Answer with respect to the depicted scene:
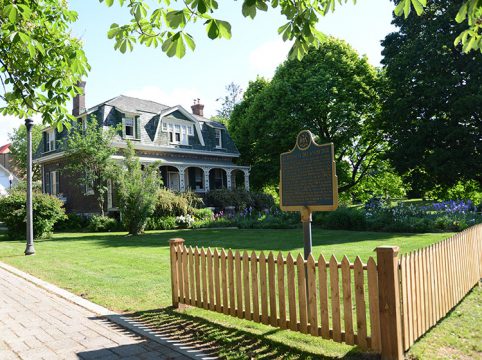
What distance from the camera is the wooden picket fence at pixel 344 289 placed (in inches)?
163

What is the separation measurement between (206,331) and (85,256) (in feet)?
26.8

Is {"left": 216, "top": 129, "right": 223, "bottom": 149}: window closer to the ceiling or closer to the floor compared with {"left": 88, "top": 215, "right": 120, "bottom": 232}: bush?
closer to the ceiling

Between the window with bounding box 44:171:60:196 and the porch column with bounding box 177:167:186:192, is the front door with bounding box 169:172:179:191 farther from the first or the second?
the window with bounding box 44:171:60:196

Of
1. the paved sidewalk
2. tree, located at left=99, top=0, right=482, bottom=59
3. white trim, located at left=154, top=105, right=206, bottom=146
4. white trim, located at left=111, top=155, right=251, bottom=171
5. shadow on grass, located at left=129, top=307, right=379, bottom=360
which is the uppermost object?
white trim, located at left=154, top=105, right=206, bottom=146

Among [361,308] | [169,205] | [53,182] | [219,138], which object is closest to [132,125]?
[169,205]

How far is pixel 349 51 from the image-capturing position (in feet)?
110

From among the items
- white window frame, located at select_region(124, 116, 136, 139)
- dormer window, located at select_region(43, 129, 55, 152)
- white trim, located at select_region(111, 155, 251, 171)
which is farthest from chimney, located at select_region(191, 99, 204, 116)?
dormer window, located at select_region(43, 129, 55, 152)

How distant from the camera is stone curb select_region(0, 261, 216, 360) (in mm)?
4676

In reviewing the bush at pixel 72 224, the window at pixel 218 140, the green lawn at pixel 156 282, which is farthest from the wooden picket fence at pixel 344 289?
the window at pixel 218 140

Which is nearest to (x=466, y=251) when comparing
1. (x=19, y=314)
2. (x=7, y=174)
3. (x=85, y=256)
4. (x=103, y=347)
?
(x=103, y=347)

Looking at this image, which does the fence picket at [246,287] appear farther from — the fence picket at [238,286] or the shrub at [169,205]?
the shrub at [169,205]

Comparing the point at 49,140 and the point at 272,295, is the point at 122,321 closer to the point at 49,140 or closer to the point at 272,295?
the point at 272,295

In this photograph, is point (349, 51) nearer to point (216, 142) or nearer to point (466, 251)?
point (216, 142)

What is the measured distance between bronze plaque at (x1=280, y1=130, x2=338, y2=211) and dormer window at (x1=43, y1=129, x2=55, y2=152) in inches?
1143
